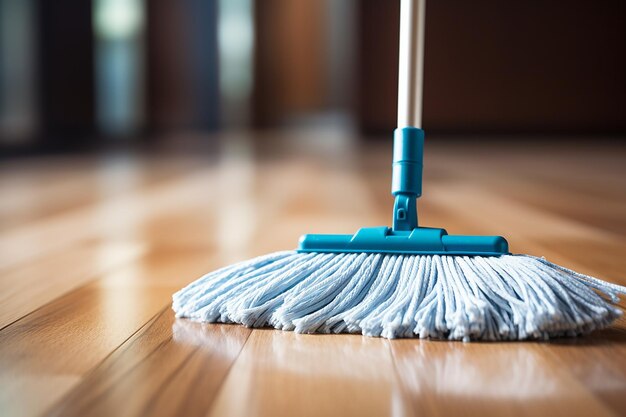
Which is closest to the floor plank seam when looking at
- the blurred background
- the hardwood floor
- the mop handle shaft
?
the hardwood floor

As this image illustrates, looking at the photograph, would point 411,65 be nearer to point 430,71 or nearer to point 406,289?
point 406,289

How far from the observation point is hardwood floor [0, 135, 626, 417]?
45 centimetres

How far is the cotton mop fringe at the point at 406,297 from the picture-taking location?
1.78 feet

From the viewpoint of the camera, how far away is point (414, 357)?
20.4 inches

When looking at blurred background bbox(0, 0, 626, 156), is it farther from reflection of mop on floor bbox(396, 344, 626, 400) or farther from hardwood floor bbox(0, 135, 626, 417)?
reflection of mop on floor bbox(396, 344, 626, 400)

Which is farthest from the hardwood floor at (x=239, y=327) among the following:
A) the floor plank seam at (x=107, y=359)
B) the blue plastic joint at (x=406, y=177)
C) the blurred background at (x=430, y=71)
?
the blurred background at (x=430, y=71)

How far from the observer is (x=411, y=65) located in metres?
0.71

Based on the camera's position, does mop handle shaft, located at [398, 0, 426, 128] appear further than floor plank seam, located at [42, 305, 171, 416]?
Yes

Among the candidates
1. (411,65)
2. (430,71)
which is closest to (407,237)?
(411,65)

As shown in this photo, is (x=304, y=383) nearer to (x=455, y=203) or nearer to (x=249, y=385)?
(x=249, y=385)

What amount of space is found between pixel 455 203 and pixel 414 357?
92cm

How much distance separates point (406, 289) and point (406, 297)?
1 centimetres

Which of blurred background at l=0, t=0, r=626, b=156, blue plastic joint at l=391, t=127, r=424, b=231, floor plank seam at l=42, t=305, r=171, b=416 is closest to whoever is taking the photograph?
floor plank seam at l=42, t=305, r=171, b=416

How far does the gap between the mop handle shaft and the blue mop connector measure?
2cm
